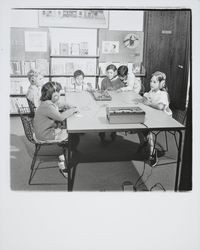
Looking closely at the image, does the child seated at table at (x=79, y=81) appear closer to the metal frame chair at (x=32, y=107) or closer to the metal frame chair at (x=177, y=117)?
the metal frame chair at (x=32, y=107)

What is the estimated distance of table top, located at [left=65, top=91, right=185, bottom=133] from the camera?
2.42 m

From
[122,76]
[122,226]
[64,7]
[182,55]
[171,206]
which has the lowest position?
[122,226]

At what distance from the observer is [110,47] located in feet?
10.2

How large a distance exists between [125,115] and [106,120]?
21cm

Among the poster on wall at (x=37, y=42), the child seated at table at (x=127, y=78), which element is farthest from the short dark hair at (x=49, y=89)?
the child seated at table at (x=127, y=78)

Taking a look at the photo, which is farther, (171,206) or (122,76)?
(122,76)

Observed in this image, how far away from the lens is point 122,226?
6.87 ft

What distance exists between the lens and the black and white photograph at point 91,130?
2.03 m

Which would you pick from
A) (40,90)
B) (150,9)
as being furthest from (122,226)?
(150,9)

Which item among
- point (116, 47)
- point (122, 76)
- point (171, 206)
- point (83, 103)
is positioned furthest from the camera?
point (116, 47)

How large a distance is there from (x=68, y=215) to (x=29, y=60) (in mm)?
1157

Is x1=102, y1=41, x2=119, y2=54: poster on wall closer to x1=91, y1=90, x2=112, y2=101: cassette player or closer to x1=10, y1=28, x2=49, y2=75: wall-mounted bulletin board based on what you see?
x1=91, y1=90, x2=112, y2=101: cassette player

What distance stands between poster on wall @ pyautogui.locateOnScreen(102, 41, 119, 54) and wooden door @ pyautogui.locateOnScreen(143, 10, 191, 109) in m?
0.40

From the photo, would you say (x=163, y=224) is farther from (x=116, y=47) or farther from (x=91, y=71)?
(x=116, y=47)
